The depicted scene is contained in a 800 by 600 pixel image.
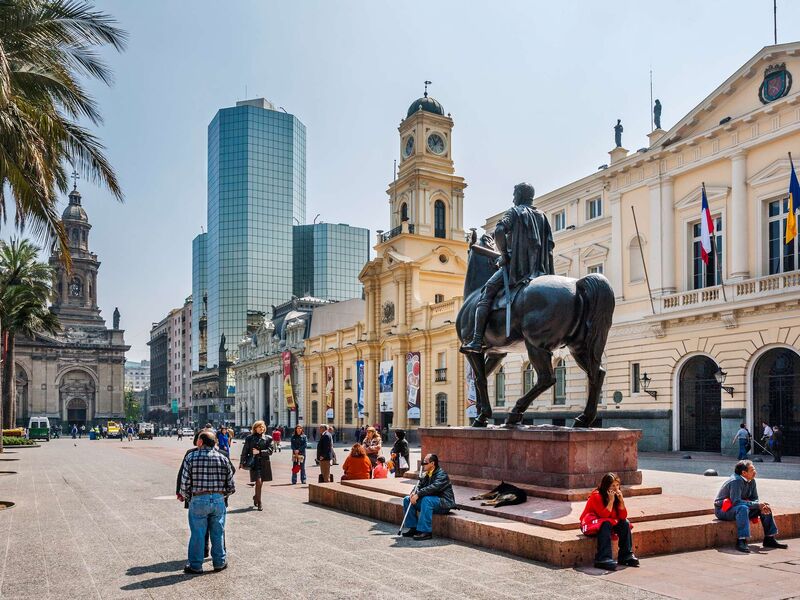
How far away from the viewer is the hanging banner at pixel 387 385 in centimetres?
5025

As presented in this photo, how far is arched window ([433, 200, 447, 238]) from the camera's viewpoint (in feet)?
177

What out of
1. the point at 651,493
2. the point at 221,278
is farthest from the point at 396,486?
the point at 221,278

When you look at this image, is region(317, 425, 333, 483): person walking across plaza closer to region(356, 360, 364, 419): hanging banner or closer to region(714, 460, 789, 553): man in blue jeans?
region(714, 460, 789, 553): man in blue jeans

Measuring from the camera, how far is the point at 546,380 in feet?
37.6

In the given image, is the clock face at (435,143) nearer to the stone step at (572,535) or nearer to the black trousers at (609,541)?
the stone step at (572,535)

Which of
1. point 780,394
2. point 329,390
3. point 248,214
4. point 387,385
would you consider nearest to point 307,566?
point 780,394

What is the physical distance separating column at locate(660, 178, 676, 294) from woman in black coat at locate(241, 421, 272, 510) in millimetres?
20211

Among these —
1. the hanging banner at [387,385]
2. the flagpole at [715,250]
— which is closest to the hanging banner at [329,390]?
the hanging banner at [387,385]

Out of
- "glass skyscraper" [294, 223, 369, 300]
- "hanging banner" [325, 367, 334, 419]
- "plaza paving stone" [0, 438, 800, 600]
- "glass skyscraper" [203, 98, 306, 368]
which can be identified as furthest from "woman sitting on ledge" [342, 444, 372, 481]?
"glass skyscraper" [294, 223, 369, 300]

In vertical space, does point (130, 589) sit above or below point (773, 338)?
below

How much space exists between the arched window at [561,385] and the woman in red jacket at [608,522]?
27850 mm

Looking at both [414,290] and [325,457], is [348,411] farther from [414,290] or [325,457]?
[325,457]

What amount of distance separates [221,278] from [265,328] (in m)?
51.8

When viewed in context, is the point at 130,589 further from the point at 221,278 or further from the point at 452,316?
the point at 221,278
